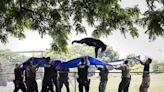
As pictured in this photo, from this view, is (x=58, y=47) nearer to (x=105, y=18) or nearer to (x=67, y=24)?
(x=67, y=24)

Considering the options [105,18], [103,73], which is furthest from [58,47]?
[103,73]

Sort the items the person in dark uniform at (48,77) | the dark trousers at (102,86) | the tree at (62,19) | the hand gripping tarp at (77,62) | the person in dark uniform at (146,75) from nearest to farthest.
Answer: the tree at (62,19), the person in dark uniform at (48,77), the person in dark uniform at (146,75), the hand gripping tarp at (77,62), the dark trousers at (102,86)

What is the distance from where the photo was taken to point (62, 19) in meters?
15.8

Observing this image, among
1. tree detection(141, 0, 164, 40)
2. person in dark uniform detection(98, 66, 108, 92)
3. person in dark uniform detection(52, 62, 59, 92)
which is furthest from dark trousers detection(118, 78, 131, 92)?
tree detection(141, 0, 164, 40)

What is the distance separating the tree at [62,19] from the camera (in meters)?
15.1

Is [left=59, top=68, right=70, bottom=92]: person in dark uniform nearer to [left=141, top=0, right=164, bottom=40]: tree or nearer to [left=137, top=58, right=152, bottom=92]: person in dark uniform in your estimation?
[left=137, top=58, right=152, bottom=92]: person in dark uniform

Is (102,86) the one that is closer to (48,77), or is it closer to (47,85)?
(47,85)

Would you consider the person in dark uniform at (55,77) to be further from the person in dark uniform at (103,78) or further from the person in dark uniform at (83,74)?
the person in dark uniform at (103,78)

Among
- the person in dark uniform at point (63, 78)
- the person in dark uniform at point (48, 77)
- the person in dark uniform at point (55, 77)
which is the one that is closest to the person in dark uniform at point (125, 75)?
the person in dark uniform at point (55, 77)

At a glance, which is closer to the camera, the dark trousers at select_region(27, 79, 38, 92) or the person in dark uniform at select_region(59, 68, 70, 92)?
the dark trousers at select_region(27, 79, 38, 92)

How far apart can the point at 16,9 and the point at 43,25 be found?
1.41 meters

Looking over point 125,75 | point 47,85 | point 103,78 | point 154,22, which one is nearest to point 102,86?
point 103,78

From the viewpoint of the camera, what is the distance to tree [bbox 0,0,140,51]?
596 inches

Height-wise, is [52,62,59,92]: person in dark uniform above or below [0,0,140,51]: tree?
below
